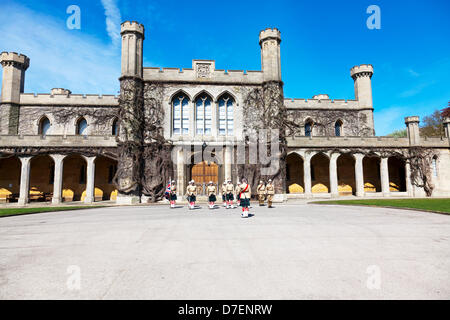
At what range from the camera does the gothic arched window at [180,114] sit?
69.6 ft

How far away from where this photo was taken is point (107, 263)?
14.0 feet

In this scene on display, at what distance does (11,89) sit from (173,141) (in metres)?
16.8

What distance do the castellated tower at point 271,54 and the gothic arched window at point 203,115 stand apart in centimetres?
569

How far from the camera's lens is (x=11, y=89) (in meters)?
22.9

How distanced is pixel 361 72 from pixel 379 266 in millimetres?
28877

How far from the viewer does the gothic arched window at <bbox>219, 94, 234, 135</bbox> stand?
21625 mm

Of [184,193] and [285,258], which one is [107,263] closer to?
[285,258]

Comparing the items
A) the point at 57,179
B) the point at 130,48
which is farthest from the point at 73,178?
the point at 130,48

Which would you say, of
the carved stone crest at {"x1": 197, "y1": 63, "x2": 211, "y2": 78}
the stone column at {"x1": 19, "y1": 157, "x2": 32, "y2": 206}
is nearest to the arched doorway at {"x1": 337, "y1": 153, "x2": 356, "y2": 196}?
the carved stone crest at {"x1": 197, "y1": 63, "x2": 211, "y2": 78}

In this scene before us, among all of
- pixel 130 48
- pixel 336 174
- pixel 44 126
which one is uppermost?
pixel 130 48

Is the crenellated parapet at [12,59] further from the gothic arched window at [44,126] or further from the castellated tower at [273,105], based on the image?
the castellated tower at [273,105]

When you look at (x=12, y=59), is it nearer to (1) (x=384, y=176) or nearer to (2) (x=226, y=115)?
(2) (x=226, y=115)

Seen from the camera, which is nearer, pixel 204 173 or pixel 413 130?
pixel 204 173

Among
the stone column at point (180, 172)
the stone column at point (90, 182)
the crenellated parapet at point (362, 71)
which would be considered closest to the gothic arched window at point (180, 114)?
the stone column at point (180, 172)
